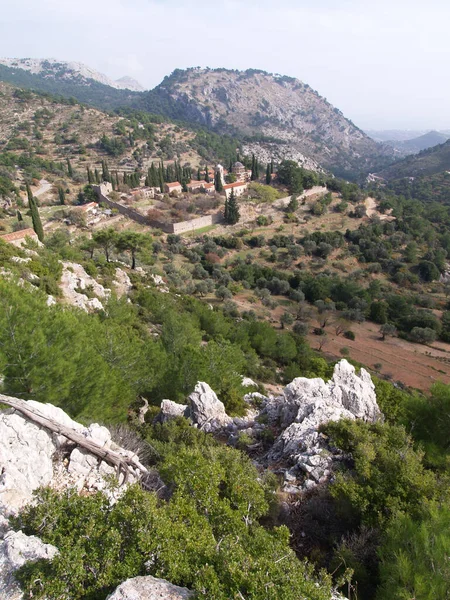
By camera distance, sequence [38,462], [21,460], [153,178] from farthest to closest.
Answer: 1. [153,178]
2. [38,462]
3. [21,460]

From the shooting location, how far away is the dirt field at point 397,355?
33.4m

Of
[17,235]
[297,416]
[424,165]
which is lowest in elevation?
[297,416]

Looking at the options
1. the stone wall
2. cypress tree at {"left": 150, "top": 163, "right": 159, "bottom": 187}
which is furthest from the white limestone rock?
cypress tree at {"left": 150, "top": 163, "right": 159, "bottom": 187}

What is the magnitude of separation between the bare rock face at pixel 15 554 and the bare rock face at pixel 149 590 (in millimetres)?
1197

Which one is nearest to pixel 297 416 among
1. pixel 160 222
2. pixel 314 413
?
pixel 314 413

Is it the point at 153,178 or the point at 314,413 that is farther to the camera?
the point at 153,178

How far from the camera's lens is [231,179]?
271 feet

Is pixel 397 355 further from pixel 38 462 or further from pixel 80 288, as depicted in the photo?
pixel 38 462

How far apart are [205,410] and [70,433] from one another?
271 inches

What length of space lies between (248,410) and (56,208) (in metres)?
56.7

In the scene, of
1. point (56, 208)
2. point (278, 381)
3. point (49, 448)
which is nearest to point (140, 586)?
point (49, 448)

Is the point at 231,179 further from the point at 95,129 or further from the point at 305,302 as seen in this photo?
the point at 95,129

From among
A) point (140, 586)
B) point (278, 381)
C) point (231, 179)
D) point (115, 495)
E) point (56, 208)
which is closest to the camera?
point (140, 586)

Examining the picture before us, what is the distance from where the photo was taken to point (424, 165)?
509ft
